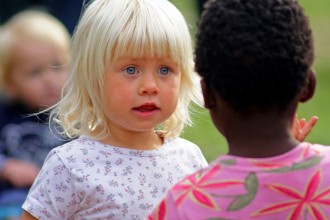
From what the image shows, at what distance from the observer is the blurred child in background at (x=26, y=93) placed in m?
6.50

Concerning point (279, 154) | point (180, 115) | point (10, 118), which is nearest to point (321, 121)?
point (10, 118)

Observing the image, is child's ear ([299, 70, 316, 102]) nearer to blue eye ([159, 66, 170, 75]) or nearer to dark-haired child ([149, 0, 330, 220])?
dark-haired child ([149, 0, 330, 220])

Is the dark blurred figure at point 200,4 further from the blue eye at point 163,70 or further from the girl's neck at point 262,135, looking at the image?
the girl's neck at point 262,135

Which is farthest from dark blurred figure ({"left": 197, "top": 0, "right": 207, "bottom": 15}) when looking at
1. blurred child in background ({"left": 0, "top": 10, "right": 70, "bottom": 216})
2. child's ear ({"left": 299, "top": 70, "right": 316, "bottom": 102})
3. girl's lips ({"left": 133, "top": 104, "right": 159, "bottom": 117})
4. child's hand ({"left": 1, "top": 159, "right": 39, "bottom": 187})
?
child's ear ({"left": 299, "top": 70, "right": 316, "bottom": 102})

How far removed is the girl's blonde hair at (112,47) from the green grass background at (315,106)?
11.1 feet

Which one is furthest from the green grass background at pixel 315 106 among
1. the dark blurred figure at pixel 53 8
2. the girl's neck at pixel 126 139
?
the girl's neck at pixel 126 139

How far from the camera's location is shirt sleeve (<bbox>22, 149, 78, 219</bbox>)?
3.98 m

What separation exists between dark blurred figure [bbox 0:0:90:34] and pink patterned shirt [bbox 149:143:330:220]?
4.53 metres

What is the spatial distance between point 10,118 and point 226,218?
3.61 metres

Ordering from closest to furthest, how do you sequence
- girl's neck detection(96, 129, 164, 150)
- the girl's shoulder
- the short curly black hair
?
the short curly black hair < girl's neck detection(96, 129, 164, 150) < the girl's shoulder

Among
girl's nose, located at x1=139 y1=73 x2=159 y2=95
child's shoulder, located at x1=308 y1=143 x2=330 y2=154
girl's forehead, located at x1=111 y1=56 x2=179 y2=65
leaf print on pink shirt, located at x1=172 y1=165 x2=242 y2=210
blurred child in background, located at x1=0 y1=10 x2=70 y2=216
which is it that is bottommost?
blurred child in background, located at x1=0 y1=10 x2=70 y2=216

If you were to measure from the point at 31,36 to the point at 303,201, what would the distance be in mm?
3864

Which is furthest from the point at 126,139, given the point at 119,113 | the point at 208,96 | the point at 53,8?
the point at 53,8

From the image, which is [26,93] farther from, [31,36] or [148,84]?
[148,84]
